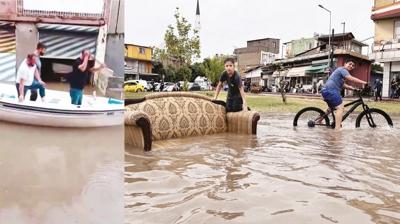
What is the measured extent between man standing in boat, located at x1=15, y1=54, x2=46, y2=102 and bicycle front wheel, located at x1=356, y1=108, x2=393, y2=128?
21.4 feet

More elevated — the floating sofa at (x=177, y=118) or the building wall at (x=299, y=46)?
the building wall at (x=299, y=46)

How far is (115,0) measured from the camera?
99 cm

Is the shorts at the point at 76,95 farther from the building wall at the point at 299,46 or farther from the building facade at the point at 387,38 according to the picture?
the building wall at the point at 299,46

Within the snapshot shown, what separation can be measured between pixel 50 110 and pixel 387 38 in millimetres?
27883

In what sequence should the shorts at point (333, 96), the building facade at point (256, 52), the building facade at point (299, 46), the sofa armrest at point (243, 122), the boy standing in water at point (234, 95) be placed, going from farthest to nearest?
the building facade at point (256, 52) < the building facade at point (299, 46) < the shorts at point (333, 96) < the boy standing in water at point (234, 95) < the sofa armrest at point (243, 122)

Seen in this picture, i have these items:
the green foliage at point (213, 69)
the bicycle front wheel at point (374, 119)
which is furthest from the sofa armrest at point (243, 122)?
the green foliage at point (213, 69)

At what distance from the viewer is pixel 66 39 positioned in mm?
959

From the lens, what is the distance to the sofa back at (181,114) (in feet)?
14.2

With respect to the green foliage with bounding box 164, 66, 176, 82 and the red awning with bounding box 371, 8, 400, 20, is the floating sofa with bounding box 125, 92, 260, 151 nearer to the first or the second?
the green foliage with bounding box 164, 66, 176, 82

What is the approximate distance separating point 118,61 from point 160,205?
1.41m

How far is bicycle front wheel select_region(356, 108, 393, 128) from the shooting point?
6.77 meters

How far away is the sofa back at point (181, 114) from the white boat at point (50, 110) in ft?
10.1

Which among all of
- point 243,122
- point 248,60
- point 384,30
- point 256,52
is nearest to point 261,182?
point 243,122

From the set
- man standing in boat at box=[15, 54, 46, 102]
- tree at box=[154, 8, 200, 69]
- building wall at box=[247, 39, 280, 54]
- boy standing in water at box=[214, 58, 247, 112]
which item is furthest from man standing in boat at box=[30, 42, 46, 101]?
building wall at box=[247, 39, 280, 54]
